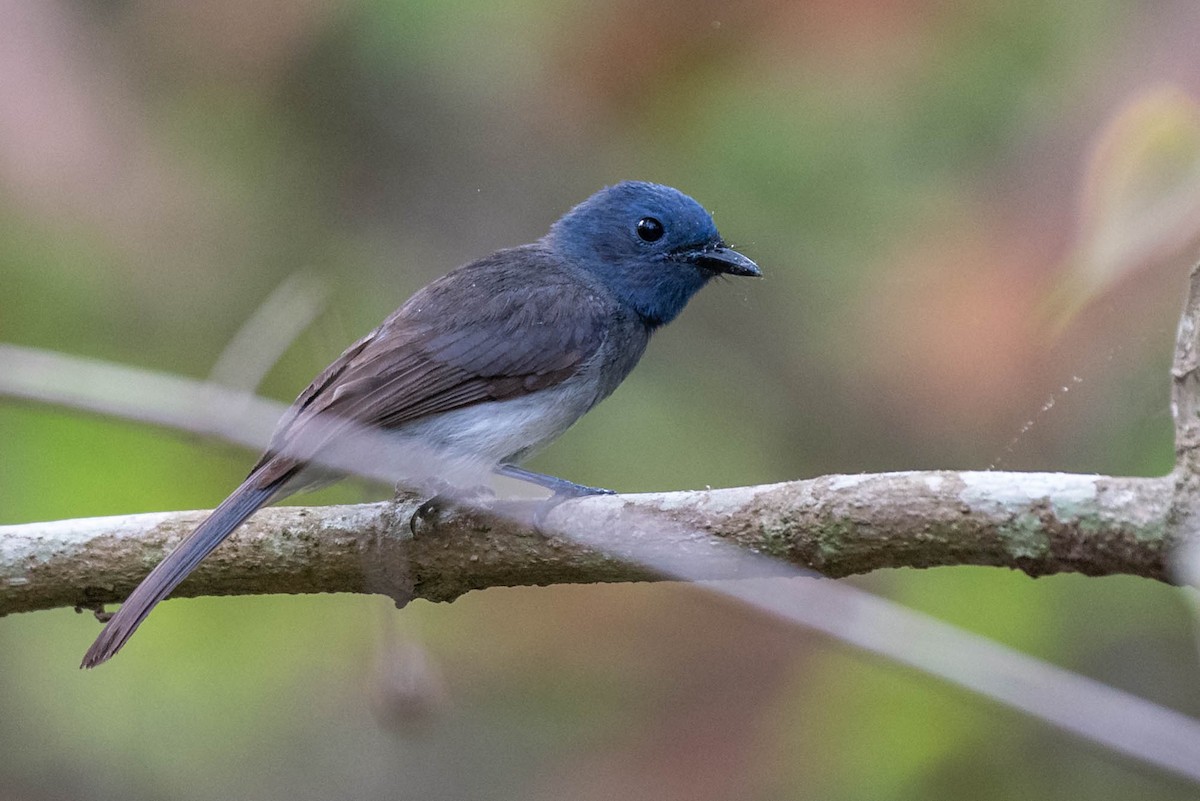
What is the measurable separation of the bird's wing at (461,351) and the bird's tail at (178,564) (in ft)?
0.72

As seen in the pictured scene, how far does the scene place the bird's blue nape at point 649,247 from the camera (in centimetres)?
484

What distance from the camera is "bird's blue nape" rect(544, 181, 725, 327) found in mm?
4836

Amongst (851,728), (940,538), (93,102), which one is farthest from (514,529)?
(93,102)

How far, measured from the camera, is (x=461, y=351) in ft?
14.0

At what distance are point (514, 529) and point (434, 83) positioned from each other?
3140 mm

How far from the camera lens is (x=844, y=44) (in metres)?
5.04

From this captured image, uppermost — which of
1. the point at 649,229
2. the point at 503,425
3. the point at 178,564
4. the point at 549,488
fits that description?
the point at 649,229

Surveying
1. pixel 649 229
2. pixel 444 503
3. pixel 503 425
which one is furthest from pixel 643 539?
pixel 649 229

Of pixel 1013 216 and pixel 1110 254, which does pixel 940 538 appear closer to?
pixel 1110 254

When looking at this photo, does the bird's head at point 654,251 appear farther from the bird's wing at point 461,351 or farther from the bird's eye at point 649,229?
the bird's wing at point 461,351

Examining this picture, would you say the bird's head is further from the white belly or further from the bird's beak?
the white belly

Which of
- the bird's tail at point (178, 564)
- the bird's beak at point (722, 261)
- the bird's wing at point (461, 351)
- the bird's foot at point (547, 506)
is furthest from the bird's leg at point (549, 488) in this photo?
the bird's beak at point (722, 261)

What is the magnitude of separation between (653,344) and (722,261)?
1238mm

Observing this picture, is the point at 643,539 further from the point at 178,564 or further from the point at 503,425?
the point at 178,564
